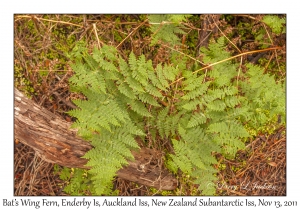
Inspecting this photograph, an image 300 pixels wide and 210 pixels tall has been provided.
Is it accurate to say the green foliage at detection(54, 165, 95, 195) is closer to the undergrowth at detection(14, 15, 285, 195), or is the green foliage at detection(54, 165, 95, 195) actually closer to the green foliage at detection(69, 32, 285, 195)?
the undergrowth at detection(14, 15, 285, 195)

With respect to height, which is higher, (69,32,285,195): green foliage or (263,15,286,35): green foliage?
(263,15,286,35): green foliage

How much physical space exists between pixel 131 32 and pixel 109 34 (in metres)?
0.42

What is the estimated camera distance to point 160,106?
10.8 ft

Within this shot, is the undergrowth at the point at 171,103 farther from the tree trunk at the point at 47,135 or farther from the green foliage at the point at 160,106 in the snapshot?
the tree trunk at the point at 47,135

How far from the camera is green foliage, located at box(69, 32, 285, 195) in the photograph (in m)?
3.12

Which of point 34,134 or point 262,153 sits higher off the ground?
point 34,134

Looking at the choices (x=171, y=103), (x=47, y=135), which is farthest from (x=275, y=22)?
(x=47, y=135)

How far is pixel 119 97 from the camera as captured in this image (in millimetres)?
3291

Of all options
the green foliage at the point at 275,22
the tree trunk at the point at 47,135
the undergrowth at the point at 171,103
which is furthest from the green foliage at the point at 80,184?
the green foliage at the point at 275,22

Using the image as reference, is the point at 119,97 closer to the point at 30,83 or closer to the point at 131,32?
the point at 131,32

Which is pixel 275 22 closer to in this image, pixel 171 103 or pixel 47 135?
pixel 171 103

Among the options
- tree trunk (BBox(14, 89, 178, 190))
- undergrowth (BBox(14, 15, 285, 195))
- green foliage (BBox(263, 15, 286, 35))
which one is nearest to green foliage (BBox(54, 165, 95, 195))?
undergrowth (BBox(14, 15, 285, 195))

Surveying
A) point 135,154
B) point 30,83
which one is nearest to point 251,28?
point 135,154

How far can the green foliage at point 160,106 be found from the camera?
3.12 meters
